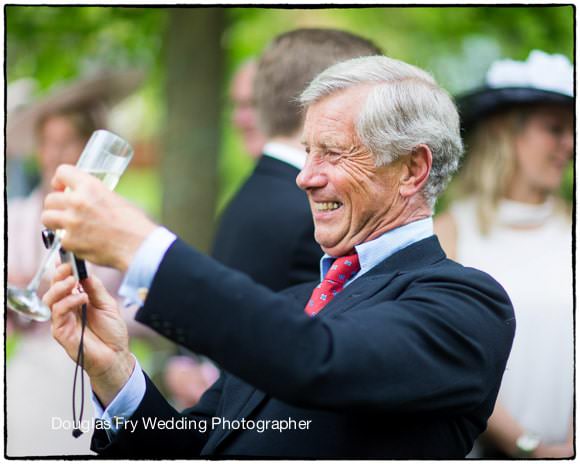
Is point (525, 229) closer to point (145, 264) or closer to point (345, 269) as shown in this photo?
point (345, 269)

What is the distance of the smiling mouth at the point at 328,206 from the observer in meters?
2.17

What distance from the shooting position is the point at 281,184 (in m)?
3.10

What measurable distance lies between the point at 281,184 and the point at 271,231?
7.5 inches

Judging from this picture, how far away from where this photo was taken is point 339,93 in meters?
2.11

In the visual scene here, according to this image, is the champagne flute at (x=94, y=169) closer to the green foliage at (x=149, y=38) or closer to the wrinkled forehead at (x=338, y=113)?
the wrinkled forehead at (x=338, y=113)

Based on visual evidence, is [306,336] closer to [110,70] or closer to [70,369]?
[70,369]

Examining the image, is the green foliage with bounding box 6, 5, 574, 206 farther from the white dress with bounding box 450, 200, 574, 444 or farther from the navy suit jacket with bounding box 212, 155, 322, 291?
the navy suit jacket with bounding box 212, 155, 322, 291

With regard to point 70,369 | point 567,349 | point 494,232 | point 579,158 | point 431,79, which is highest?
point 431,79

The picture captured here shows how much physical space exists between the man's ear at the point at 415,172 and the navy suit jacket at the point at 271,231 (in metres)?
0.81

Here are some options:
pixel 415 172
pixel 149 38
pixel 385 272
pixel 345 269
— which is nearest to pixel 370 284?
pixel 385 272

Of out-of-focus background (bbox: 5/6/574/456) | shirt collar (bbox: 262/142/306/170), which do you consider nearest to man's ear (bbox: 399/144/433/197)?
shirt collar (bbox: 262/142/306/170)

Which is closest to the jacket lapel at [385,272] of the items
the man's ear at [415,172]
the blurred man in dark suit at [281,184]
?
the man's ear at [415,172]

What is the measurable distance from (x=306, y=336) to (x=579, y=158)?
1789 mm

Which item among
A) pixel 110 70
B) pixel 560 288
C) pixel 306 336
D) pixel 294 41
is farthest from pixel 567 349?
pixel 110 70
